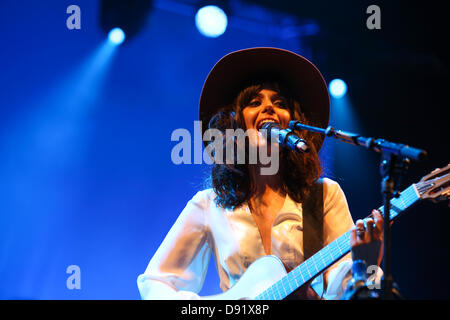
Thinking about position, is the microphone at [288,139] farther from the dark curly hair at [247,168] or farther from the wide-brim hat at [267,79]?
the wide-brim hat at [267,79]

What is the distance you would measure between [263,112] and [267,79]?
1.06 feet

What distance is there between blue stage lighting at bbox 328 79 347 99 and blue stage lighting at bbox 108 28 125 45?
1990 millimetres

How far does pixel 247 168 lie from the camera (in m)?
2.47

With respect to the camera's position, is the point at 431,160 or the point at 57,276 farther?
the point at 431,160

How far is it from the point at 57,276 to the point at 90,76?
5.61 ft

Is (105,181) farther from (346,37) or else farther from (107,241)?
(346,37)

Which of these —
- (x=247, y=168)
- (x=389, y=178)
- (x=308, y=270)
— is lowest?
(x=308, y=270)

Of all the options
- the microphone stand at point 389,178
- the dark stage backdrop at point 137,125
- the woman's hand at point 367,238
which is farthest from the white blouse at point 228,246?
the dark stage backdrop at point 137,125

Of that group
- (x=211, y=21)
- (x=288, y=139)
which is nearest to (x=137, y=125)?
(x=211, y=21)

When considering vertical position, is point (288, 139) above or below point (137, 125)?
below

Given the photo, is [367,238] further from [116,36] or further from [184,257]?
[116,36]

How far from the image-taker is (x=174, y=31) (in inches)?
156
